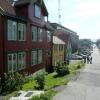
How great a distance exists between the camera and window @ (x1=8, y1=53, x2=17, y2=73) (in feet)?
85.4

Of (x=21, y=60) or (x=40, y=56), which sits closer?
(x=21, y=60)

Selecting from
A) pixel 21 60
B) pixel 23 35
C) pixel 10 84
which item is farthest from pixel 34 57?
pixel 10 84

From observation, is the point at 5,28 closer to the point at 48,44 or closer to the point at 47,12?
the point at 47,12

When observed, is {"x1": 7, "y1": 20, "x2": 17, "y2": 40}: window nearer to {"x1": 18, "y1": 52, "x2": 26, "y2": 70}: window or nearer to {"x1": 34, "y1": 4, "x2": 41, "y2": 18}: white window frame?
{"x1": 18, "y1": 52, "x2": 26, "y2": 70}: window

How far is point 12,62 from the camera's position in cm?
2669

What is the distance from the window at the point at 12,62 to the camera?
1024 inches

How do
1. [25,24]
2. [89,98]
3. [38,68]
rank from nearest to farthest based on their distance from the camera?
[89,98]
[25,24]
[38,68]

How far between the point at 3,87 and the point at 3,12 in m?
6.79

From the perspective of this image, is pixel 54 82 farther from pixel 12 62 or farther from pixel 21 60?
pixel 12 62

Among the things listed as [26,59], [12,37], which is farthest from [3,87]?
[26,59]

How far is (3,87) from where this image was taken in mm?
23844

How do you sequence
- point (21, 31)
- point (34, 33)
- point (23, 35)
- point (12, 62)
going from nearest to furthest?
point (12, 62) → point (21, 31) → point (23, 35) → point (34, 33)

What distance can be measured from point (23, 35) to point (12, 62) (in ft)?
13.7

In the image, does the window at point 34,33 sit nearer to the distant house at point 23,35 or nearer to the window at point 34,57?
the distant house at point 23,35
